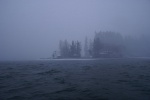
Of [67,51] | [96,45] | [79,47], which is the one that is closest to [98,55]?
[96,45]

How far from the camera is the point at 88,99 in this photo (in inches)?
420

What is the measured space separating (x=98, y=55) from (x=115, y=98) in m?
171

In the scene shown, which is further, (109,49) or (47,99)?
(109,49)

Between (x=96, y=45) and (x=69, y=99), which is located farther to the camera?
→ (x=96, y=45)

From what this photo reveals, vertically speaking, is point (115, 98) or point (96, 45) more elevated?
point (96, 45)

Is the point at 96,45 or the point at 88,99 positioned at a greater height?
the point at 96,45

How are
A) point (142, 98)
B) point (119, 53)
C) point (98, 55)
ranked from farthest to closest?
point (119, 53) → point (98, 55) → point (142, 98)

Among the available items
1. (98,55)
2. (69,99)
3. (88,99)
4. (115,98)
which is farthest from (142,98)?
(98,55)

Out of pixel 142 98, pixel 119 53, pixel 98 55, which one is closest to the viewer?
pixel 142 98

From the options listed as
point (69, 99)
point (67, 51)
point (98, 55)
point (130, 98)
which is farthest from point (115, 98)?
point (67, 51)

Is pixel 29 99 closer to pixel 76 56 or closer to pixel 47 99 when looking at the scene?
pixel 47 99

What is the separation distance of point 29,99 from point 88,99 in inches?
160

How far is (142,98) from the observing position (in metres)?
10.5

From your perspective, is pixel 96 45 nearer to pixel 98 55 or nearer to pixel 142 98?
pixel 98 55
